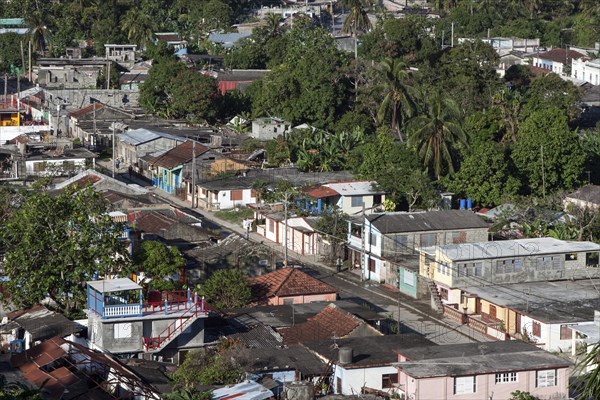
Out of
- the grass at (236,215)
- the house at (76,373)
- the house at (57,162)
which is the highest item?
the house at (76,373)

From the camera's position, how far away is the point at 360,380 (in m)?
31.9

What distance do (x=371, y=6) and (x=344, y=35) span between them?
68.3ft

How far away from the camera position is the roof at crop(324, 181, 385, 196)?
5275cm

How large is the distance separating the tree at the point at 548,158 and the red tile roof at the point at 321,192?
25.9 ft

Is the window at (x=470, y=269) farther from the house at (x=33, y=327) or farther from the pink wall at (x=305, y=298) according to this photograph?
the house at (x=33, y=327)

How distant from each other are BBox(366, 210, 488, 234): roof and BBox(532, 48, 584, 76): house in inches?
1941

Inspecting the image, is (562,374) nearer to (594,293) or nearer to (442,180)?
(594,293)

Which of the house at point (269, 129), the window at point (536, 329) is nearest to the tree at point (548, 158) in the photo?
the house at point (269, 129)

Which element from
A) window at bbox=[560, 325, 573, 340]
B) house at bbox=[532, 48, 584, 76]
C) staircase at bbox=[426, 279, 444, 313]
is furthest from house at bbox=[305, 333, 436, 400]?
house at bbox=[532, 48, 584, 76]

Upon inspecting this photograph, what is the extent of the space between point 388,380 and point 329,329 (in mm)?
3842

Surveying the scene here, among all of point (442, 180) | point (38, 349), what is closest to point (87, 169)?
point (442, 180)

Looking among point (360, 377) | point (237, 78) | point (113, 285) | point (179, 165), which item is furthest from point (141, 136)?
point (360, 377)

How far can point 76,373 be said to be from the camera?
103 feet

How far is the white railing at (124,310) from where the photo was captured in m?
33.7
